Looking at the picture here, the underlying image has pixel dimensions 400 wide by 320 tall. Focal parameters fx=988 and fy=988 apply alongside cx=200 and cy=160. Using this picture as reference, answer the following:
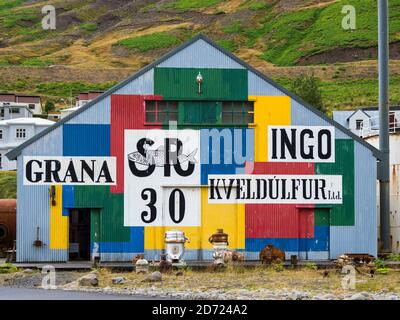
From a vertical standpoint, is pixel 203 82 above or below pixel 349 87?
below

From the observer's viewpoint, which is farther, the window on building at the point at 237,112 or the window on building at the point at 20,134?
the window on building at the point at 20,134

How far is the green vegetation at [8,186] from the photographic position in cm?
7271

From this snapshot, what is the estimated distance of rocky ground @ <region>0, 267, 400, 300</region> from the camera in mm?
26047

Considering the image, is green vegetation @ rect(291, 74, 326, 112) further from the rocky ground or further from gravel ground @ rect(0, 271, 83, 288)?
gravel ground @ rect(0, 271, 83, 288)

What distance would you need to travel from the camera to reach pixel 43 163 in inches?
1534

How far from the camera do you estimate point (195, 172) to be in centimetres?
3956

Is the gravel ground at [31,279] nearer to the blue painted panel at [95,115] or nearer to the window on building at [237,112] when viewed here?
the blue painted panel at [95,115]

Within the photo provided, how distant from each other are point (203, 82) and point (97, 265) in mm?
8906

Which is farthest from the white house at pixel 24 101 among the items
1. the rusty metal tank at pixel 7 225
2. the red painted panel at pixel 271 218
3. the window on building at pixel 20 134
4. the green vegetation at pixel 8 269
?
the green vegetation at pixel 8 269

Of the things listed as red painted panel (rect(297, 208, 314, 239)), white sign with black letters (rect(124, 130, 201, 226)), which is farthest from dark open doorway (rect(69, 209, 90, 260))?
red painted panel (rect(297, 208, 314, 239))

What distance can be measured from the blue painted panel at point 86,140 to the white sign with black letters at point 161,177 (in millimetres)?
914
